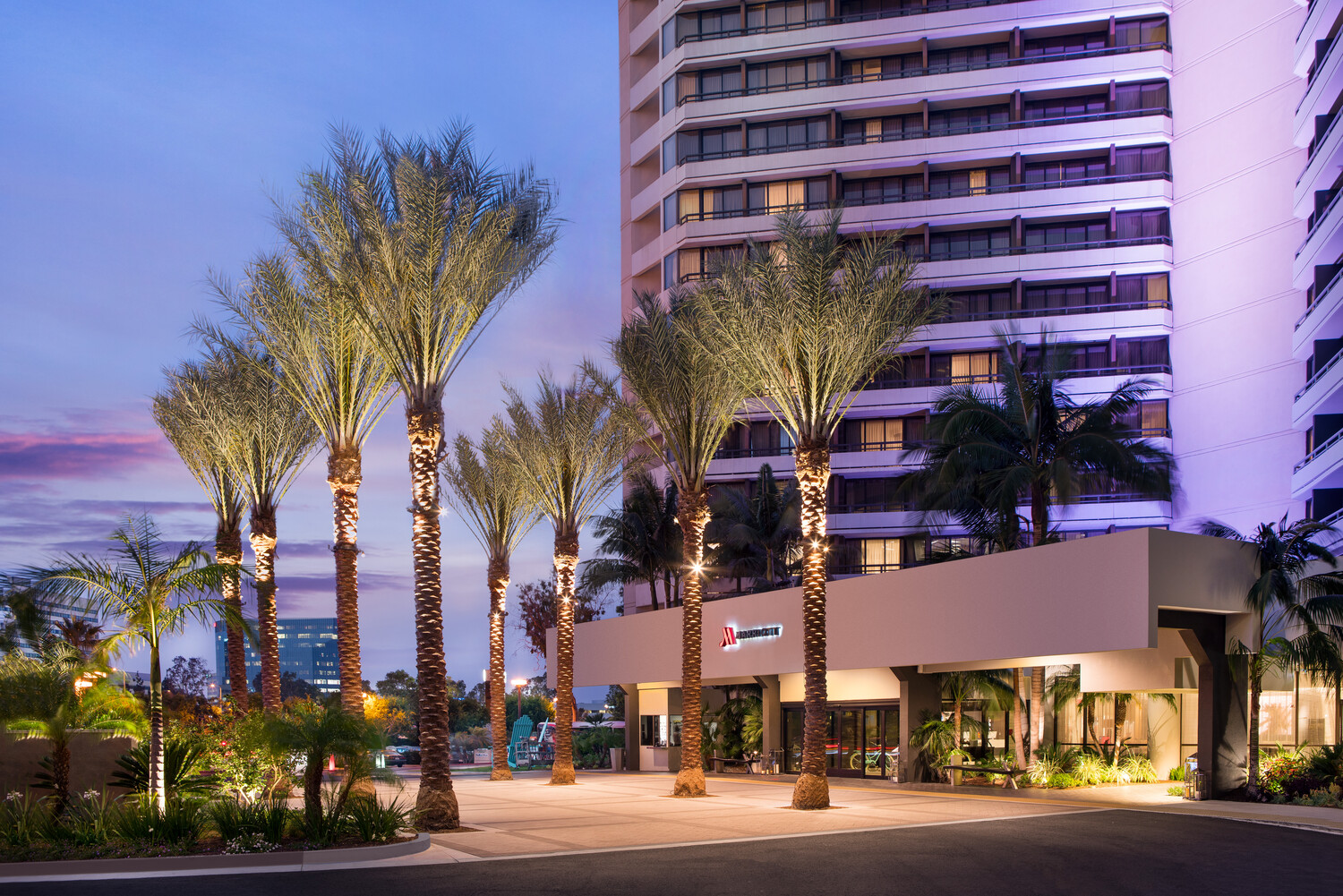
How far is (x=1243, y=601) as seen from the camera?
2688cm

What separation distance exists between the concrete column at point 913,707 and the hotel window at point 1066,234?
114ft

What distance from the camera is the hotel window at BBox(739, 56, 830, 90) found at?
215 feet

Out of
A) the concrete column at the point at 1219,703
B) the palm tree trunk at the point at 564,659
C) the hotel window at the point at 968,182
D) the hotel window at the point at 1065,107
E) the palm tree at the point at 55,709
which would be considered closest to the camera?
the palm tree at the point at 55,709

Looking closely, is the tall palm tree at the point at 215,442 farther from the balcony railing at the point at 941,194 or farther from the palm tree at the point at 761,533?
the balcony railing at the point at 941,194

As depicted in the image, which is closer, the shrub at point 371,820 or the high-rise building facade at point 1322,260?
the shrub at point 371,820

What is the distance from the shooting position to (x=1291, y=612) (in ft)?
85.9

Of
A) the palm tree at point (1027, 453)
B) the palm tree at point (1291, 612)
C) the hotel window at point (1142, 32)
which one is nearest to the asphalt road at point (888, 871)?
the palm tree at point (1291, 612)

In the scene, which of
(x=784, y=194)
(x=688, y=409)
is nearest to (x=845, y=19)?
(x=784, y=194)

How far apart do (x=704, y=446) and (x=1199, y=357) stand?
112 ft

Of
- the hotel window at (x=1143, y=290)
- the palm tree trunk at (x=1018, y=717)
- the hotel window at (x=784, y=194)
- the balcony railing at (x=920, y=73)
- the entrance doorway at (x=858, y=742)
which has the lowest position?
the entrance doorway at (x=858, y=742)

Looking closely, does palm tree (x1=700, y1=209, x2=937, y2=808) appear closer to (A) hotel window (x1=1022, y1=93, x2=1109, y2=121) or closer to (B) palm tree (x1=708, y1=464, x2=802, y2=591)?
(B) palm tree (x1=708, y1=464, x2=802, y2=591)

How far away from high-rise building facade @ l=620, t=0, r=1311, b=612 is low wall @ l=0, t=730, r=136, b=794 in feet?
122

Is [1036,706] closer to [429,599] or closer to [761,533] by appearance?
[429,599]

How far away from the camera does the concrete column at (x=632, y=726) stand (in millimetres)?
50344
